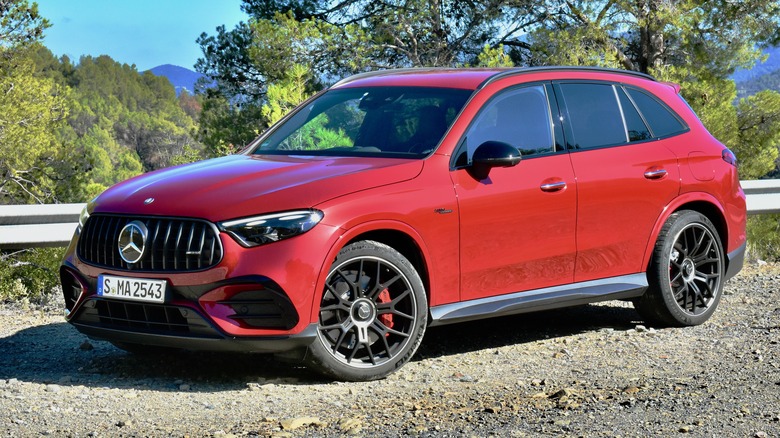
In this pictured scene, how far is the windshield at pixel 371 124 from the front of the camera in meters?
6.28

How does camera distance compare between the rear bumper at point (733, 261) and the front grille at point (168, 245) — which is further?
the rear bumper at point (733, 261)

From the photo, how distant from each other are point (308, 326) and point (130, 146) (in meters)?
122

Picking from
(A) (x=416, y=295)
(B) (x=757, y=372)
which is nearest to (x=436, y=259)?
(A) (x=416, y=295)

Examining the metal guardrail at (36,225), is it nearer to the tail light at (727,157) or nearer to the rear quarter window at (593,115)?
the rear quarter window at (593,115)

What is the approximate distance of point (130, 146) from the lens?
124m

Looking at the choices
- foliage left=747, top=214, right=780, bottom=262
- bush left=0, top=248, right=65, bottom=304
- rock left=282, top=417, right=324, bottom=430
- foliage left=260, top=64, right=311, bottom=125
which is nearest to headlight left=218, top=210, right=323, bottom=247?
rock left=282, top=417, right=324, bottom=430

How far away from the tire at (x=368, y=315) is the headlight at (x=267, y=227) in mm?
312

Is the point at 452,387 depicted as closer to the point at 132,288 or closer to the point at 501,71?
the point at 132,288

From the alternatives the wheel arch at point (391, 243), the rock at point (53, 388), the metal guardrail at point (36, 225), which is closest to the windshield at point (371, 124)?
the wheel arch at point (391, 243)

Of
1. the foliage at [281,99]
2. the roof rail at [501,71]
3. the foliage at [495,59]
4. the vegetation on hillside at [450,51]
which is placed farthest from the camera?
the vegetation on hillside at [450,51]

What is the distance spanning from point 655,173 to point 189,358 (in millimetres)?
3293

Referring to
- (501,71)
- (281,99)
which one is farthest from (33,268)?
(501,71)

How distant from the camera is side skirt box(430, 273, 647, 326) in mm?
6152

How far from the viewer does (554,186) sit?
6.49m
